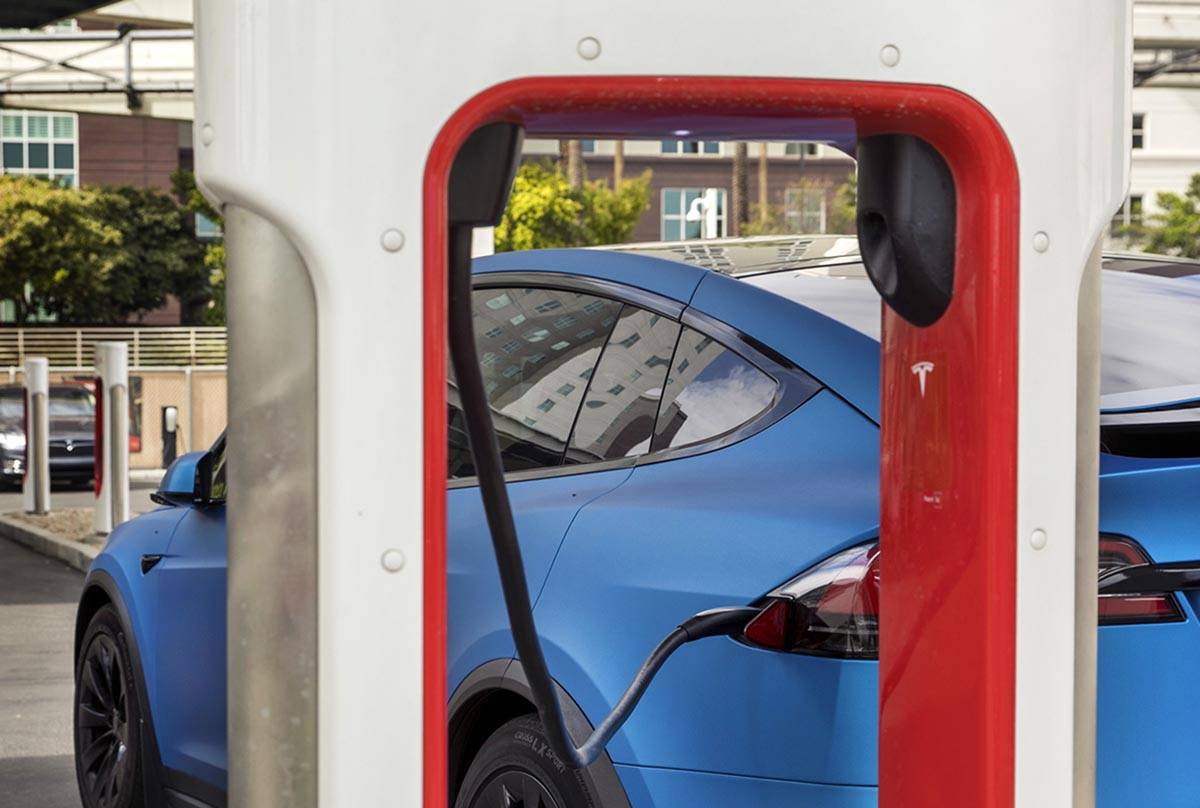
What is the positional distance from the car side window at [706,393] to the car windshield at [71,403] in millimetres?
23822

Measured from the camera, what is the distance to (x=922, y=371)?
2.47m

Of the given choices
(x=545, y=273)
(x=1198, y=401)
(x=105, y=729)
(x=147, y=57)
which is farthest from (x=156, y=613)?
(x=147, y=57)

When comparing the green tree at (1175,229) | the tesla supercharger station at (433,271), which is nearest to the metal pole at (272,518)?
the tesla supercharger station at (433,271)

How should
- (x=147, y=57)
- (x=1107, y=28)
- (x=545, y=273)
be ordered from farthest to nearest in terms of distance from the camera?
1. (x=147, y=57)
2. (x=545, y=273)
3. (x=1107, y=28)

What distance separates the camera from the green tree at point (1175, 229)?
55781 millimetres

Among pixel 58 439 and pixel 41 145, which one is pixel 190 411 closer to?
pixel 58 439

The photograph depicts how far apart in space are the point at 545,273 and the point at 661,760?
131cm

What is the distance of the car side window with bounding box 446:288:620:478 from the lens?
3895 millimetres

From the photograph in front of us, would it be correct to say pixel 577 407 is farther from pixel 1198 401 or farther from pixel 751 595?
pixel 1198 401

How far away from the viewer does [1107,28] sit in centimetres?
225

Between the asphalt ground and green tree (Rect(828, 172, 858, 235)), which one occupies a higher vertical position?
green tree (Rect(828, 172, 858, 235))

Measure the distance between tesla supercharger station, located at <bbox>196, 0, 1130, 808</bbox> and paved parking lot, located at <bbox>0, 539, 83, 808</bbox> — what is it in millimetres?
4519

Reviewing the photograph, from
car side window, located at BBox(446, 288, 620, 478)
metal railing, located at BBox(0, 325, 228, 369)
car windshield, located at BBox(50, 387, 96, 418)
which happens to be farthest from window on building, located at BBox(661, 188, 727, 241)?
car side window, located at BBox(446, 288, 620, 478)

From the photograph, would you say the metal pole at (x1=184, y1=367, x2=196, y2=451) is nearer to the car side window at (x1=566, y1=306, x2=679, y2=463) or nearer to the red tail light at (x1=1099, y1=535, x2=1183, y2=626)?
the car side window at (x1=566, y1=306, x2=679, y2=463)
